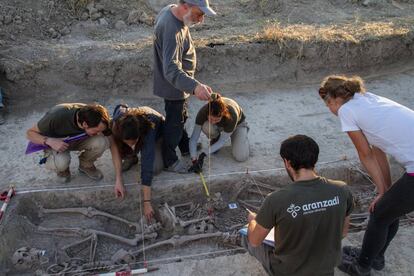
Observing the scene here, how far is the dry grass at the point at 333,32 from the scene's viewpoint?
25.9 ft

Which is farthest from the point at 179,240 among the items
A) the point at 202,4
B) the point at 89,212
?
the point at 202,4

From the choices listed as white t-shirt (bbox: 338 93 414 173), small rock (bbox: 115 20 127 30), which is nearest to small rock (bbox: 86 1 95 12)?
small rock (bbox: 115 20 127 30)

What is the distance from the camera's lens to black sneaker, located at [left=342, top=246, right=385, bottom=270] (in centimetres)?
421

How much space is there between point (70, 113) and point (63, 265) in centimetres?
155

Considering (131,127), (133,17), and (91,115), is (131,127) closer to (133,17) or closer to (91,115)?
(91,115)

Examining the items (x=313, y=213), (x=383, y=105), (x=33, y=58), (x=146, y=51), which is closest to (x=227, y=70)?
(x=146, y=51)

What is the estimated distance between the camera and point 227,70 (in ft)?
25.5

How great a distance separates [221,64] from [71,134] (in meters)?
3.47

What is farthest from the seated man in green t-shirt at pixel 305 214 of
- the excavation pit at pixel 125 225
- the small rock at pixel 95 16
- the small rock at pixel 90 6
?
the small rock at pixel 90 6

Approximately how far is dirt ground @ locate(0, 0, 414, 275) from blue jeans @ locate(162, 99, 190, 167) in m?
0.24

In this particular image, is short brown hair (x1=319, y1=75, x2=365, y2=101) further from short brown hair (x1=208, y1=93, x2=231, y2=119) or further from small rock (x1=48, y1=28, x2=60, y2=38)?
small rock (x1=48, y1=28, x2=60, y2=38)

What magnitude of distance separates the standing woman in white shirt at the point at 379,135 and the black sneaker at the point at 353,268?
0.33 meters

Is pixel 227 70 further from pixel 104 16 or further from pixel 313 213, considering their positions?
pixel 313 213

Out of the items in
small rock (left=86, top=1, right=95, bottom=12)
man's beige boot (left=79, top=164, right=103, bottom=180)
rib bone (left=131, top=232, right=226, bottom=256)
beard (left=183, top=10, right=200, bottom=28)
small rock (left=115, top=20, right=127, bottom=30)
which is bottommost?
rib bone (left=131, top=232, right=226, bottom=256)
